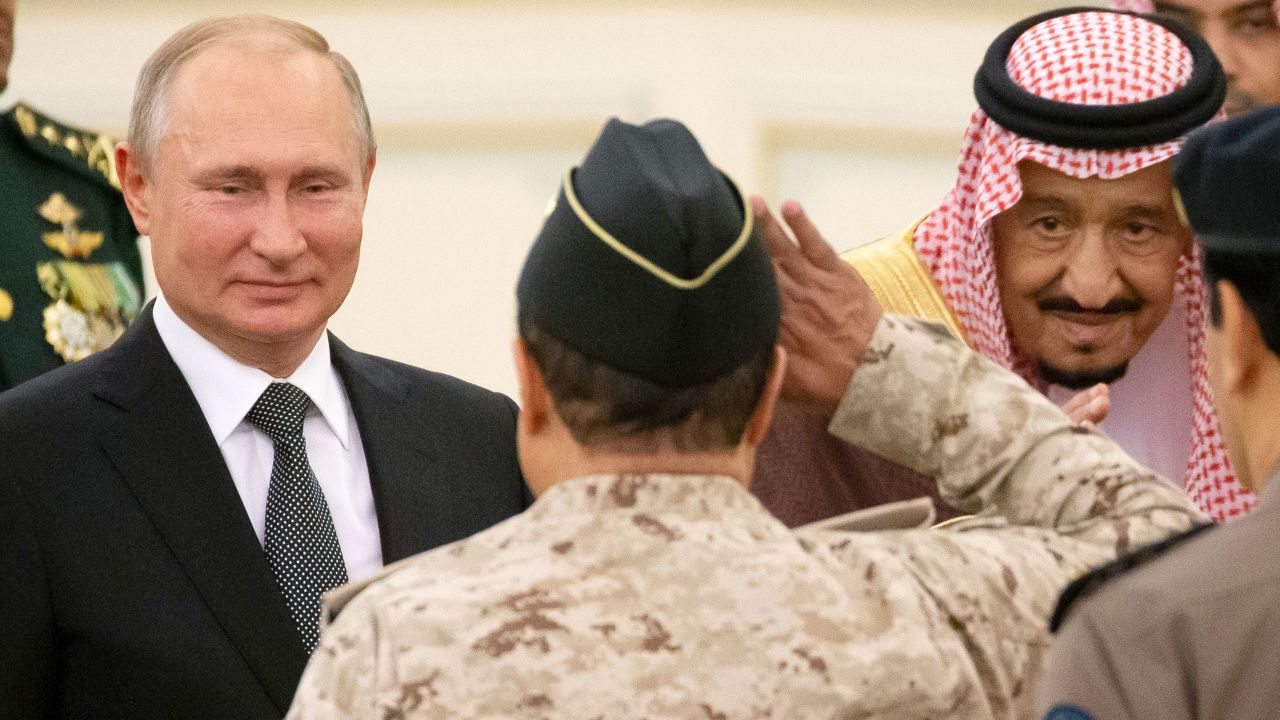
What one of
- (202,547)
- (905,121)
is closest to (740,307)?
(202,547)

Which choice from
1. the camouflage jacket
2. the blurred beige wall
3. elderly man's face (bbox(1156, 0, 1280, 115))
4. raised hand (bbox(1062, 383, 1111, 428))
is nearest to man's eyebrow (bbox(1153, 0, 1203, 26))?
elderly man's face (bbox(1156, 0, 1280, 115))

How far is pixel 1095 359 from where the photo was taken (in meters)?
3.71

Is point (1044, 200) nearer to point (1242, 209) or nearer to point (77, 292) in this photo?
point (1242, 209)

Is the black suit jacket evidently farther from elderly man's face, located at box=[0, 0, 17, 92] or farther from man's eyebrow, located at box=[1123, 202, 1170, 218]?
man's eyebrow, located at box=[1123, 202, 1170, 218]

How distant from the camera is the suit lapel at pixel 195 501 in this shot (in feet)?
9.29

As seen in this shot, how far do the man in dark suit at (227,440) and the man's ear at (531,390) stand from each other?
2.78 feet

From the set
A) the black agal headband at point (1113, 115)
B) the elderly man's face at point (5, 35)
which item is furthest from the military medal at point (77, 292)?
the black agal headband at point (1113, 115)

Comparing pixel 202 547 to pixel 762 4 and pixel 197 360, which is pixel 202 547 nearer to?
pixel 197 360

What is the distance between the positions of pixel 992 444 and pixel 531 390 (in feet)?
1.97

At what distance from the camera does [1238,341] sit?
2035 mm

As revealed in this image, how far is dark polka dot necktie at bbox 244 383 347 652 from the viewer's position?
9.63 feet

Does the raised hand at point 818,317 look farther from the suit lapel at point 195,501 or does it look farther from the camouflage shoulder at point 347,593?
the suit lapel at point 195,501

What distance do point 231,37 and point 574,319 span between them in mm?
1307

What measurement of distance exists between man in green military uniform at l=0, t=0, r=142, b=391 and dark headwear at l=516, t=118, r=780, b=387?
1.97 meters
